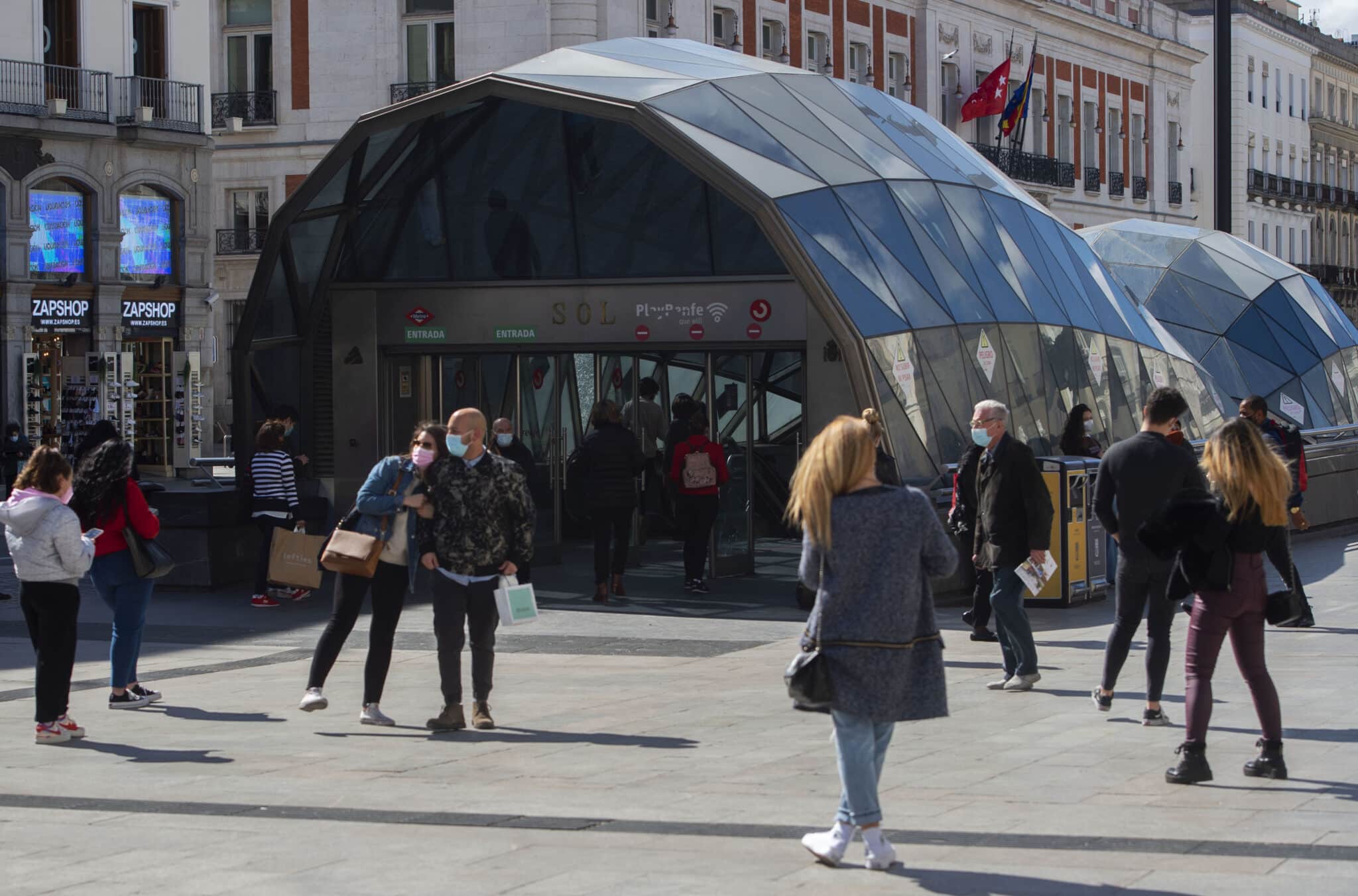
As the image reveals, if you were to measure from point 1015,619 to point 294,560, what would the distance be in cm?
509

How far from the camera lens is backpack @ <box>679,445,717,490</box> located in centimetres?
1734

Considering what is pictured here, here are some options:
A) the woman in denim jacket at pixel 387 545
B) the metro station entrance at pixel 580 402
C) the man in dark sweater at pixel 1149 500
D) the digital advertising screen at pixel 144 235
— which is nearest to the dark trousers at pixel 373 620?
the woman in denim jacket at pixel 387 545

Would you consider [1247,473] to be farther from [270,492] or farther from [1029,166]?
[1029,166]

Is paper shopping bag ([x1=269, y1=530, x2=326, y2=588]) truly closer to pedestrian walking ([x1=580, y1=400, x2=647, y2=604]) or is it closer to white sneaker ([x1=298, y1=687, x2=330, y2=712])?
white sneaker ([x1=298, y1=687, x2=330, y2=712])

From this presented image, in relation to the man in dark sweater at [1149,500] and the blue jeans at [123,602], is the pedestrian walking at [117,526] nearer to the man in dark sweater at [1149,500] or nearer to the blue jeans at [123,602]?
the blue jeans at [123,602]

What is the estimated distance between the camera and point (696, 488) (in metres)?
17.4

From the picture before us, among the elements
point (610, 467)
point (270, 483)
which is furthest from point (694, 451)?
point (270, 483)

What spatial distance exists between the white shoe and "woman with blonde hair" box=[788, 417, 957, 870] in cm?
446

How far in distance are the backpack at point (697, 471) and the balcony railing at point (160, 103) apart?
93.6 feet

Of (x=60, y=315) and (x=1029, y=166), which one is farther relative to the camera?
(x=1029, y=166)

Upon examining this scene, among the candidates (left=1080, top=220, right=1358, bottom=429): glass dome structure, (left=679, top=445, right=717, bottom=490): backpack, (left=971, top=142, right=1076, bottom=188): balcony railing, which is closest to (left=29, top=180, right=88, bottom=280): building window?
(left=1080, top=220, right=1358, bottom=429): glass dome structure

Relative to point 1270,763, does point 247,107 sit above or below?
above

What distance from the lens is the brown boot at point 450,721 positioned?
10.3 metres

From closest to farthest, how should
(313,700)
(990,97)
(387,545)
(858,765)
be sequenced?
(858,765)
(387,545)
(313,700)
(990,97)
